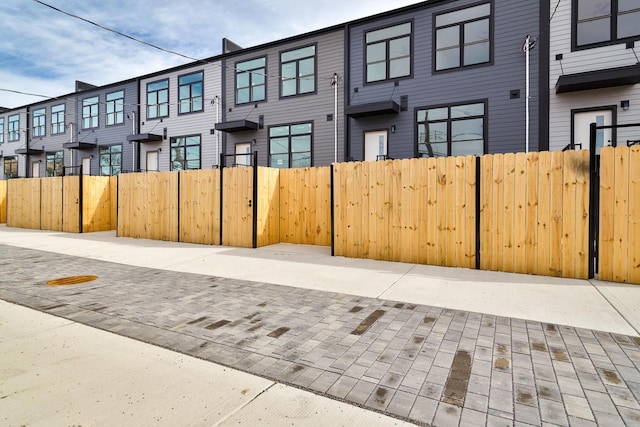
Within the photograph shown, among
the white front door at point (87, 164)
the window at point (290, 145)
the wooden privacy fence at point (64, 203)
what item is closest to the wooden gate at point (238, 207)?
the window at point (290, 145)

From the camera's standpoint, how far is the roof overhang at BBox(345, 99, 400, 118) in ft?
39.7

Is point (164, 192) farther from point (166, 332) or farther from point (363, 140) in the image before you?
point (166, 332)

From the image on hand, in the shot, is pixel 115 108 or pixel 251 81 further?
pixel 115 108

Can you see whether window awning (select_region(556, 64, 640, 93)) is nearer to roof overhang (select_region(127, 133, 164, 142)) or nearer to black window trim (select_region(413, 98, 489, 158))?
black window trim (select_region(413, 98, 489, 158))

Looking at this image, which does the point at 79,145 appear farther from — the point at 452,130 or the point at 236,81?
the point at 452,130

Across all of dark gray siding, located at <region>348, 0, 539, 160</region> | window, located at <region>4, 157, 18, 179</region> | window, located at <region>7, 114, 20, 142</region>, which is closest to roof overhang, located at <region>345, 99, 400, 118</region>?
dark gray siding, located at <region>348, 0, 539, 160</region>

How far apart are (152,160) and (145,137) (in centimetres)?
147

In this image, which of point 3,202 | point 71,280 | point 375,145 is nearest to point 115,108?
point 3,202

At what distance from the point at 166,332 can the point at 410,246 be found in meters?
5.47

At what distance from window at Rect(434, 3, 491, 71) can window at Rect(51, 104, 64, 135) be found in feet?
79.6

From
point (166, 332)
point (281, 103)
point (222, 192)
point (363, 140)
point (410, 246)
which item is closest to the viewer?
point (166, 332)

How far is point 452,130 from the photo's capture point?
1180 cm

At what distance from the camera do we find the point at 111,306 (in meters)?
4.61

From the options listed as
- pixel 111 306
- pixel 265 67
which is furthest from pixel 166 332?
pixel 265 67
